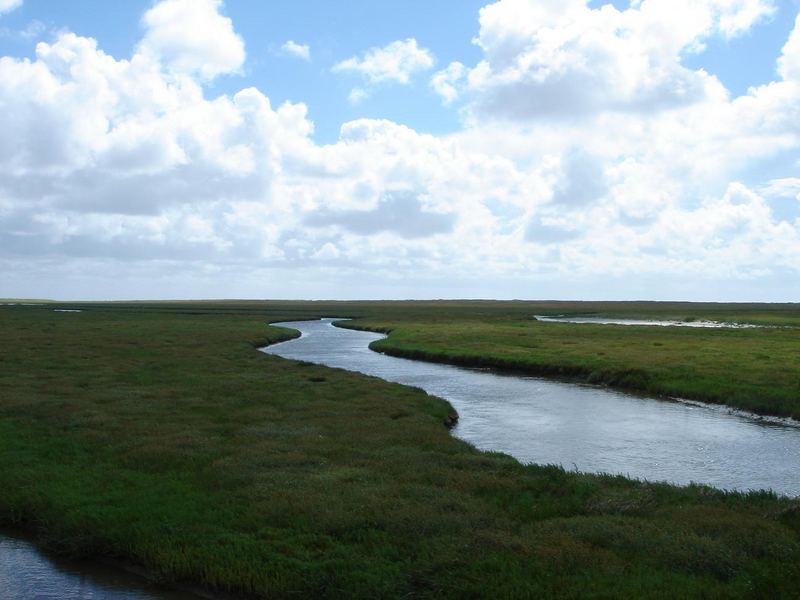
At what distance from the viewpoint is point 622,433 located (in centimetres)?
2705

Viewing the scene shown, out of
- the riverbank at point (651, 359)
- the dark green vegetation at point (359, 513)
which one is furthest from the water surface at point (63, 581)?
the riverbank at point (651, 359)

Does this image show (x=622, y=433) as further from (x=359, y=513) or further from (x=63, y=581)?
(x=63, y=581)

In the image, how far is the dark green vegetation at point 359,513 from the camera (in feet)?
38.7

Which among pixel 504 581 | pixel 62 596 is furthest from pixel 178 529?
pixel 504 581

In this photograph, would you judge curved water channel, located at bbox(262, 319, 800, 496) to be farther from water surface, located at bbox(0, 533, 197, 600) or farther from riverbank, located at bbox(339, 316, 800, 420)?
water surface, located at bbox(0, 533, 197, 600)

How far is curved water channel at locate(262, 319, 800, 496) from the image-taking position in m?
21.2

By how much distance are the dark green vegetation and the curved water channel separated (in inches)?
129

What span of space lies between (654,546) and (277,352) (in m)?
52.1

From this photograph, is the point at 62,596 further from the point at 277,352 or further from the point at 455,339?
the point at 455,339

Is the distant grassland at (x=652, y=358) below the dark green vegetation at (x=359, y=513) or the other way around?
the other way around

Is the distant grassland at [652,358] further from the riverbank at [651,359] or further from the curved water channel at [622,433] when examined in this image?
the curved water channel at [622,433]

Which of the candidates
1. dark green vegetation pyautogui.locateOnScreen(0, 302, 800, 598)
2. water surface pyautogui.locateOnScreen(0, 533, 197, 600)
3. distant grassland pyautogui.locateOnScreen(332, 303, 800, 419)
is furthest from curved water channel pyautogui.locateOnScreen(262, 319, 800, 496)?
water surface pyautogui.locateOnScreen(0, 533, 197, 600)

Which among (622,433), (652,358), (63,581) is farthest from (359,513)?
(652,358)

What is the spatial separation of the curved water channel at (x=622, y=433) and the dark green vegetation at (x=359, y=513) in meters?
3.28
